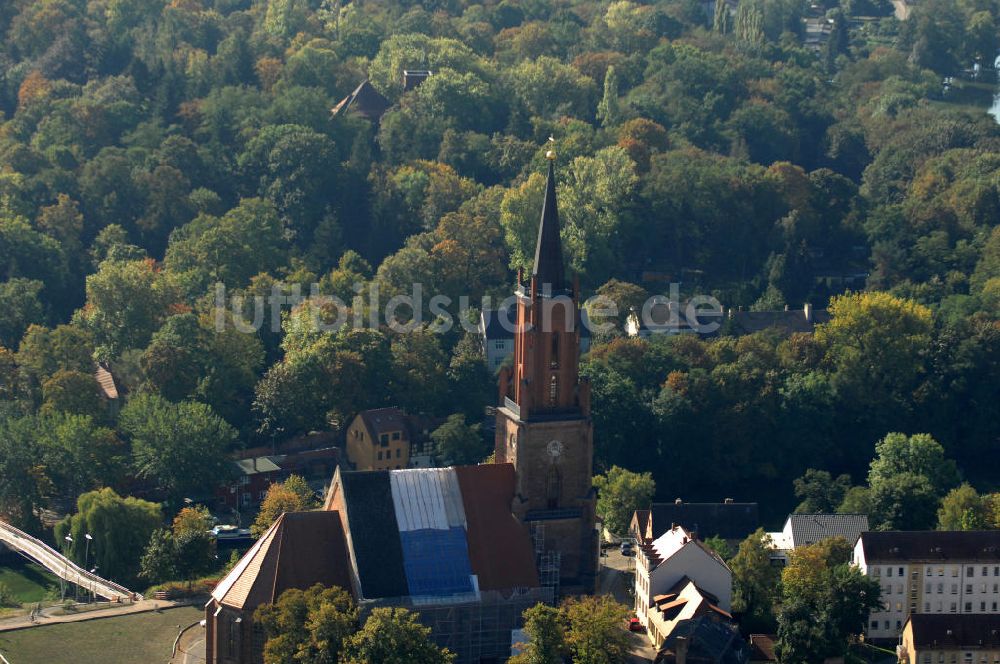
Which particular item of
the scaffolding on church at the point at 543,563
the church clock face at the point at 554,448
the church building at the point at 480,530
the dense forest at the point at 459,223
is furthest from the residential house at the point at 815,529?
the church clock face at the point at 554,448

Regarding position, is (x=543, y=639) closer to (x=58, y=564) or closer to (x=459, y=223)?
(x=58, y=564)

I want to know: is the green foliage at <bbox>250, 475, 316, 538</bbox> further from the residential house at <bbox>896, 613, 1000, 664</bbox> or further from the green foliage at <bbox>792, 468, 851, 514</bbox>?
the residential house at <bbox>896, 613, 1000, 664</bbox>

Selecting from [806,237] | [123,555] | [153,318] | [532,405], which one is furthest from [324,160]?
[532,405]

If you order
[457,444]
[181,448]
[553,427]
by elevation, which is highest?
[553,427]

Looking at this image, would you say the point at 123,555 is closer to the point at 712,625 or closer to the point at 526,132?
the point at 712,625

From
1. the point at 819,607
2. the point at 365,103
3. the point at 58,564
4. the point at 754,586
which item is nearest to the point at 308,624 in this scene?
the point at 819,607

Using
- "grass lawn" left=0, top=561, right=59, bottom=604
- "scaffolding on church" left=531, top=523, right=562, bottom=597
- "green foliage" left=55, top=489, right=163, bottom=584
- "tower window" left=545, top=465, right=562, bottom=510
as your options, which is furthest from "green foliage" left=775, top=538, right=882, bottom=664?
"grass lawn" left=0, top=561, right=59, bottom=604

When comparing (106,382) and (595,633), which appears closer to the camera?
(595,633)
